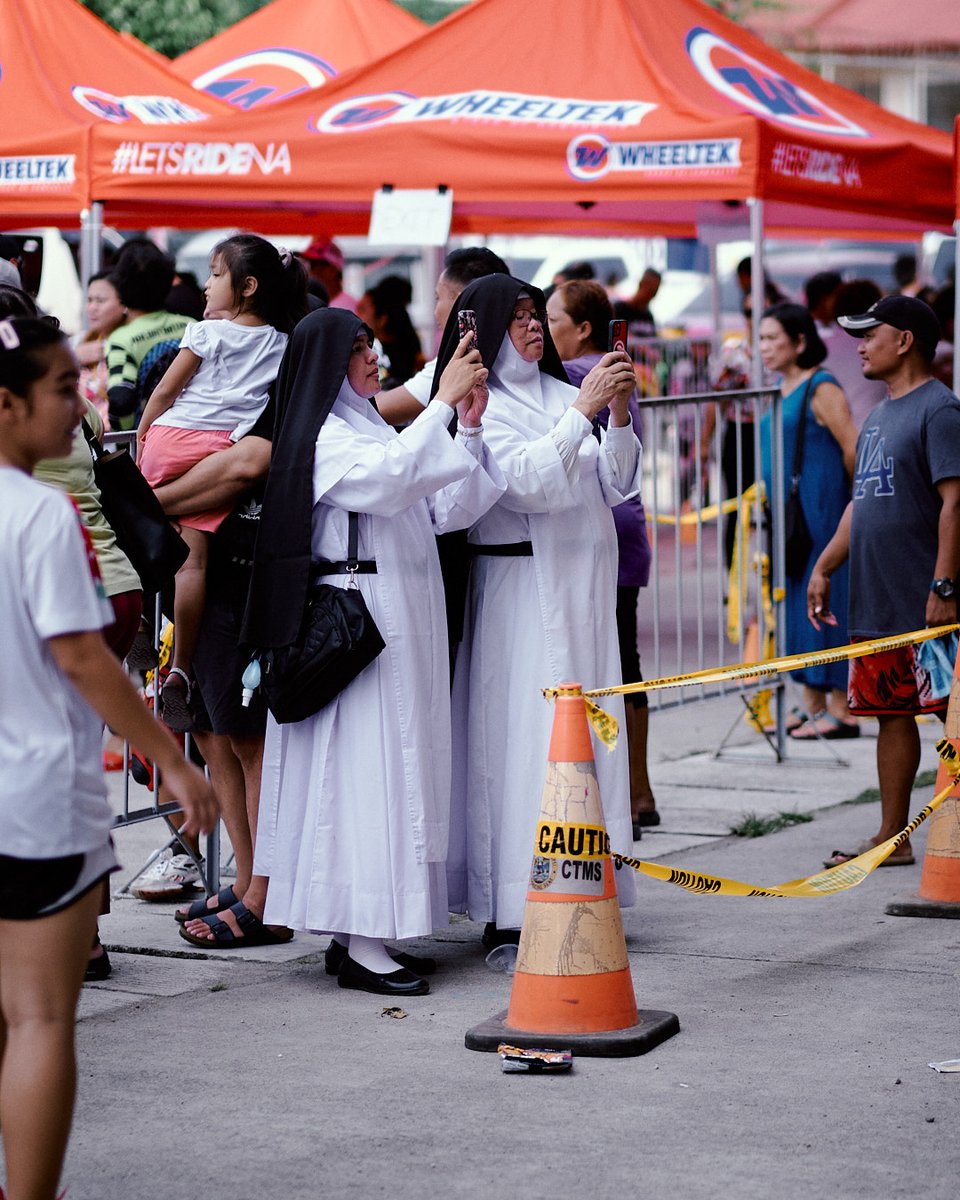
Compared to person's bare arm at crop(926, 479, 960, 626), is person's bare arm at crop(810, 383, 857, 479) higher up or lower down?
higher up

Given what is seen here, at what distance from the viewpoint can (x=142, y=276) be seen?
27.8 ft

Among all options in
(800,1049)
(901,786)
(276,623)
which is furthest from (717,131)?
(800,1049)

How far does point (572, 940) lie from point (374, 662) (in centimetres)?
99

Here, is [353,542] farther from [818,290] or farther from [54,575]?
[818,290]

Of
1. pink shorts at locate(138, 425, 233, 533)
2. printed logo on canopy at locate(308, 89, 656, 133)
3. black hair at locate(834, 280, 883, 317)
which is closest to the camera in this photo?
pink shorts at locate(138, 425, 233, 533)

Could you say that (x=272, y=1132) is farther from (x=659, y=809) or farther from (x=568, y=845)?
(x=659, y=809)

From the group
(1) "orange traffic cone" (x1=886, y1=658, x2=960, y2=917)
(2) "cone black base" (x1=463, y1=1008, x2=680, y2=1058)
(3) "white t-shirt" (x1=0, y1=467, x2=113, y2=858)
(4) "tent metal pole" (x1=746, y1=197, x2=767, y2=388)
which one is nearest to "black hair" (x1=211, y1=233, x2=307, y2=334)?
(2) "cone black base" (x1=463, y1=1008, x2=680, y2=1058)

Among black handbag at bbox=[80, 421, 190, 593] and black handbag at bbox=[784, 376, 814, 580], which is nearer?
black handbag at bbox=[80, 421, 190, 593]

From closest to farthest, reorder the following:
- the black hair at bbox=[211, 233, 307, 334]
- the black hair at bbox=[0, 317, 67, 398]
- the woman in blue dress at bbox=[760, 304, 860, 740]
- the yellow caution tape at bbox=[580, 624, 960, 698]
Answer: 1. the black hair at bbox=[0, 317, 67, 398]
2. the yellow caution tape at bbox=[580, 624, 960, 698]
3. the black hair at bbox=[211, 233, 307, 334]
4. the woman in blue dress at bbox=[760, 304, 860, 740]

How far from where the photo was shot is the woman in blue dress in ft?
30.3

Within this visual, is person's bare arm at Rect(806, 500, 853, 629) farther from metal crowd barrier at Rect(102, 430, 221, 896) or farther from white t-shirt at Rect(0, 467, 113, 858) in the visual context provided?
white t-shirt at Rect(0, 467, 113, 858)

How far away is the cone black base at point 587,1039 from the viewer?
474 centimetres

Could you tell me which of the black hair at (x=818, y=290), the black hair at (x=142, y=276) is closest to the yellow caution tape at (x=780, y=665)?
the black hair at (x=142, y=276)

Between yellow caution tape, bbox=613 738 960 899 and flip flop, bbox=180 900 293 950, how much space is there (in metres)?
1.14
